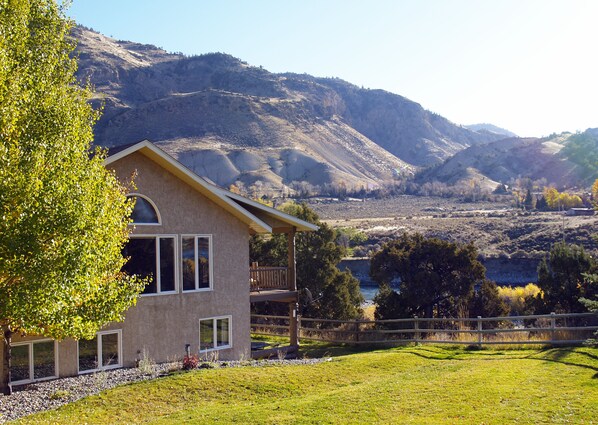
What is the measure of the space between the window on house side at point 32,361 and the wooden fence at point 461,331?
10866 millimetres

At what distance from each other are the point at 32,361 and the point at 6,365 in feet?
4.72

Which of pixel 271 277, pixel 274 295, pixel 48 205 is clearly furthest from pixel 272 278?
pixel 48 205

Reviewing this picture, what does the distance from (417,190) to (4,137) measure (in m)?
172

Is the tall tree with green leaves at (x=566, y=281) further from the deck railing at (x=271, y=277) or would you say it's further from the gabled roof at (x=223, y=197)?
the deck railing at (x=271, y=277)

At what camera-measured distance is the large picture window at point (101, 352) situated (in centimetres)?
1730

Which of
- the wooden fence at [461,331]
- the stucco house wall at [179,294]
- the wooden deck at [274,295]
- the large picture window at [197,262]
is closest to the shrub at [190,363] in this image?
the stucco house wall at [179,294]

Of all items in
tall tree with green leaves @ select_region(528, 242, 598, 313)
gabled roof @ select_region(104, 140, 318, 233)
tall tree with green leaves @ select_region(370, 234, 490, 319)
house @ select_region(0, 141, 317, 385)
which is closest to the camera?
house @ select_region(0, 141, 317, 385)

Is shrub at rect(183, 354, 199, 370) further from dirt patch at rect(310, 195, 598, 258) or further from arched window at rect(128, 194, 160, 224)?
dirt patch at rect(310, 195, 598, 258)

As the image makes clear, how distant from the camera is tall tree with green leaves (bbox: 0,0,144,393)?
1061cm

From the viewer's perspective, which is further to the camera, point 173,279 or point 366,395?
point 173,279

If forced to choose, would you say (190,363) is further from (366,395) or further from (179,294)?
(366,395)

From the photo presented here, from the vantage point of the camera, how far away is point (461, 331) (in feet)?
68.7

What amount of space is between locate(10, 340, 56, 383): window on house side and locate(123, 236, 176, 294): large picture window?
9.56 ft

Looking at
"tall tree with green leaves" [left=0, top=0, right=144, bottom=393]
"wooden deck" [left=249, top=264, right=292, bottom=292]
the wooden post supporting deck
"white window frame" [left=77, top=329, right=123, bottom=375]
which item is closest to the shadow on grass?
the wooden post supporting deck
